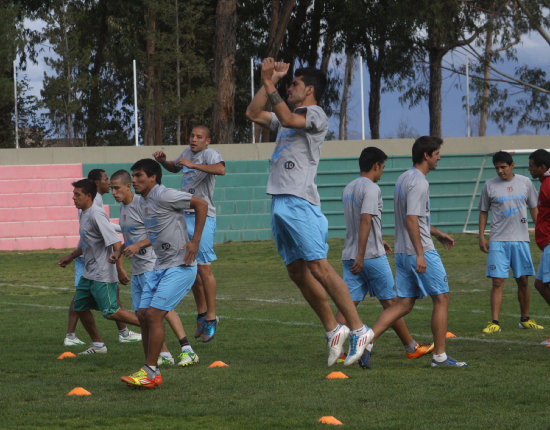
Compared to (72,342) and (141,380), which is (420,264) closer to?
(141,380)

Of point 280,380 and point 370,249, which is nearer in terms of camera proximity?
point 280,380

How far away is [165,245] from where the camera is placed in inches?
289

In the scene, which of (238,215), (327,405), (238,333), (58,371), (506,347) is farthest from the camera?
(238,215)

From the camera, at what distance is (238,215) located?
2605cm

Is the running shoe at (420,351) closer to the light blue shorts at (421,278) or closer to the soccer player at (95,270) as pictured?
the light blue shorts at (421,278)

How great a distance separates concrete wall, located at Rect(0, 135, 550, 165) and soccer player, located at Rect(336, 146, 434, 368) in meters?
17.6

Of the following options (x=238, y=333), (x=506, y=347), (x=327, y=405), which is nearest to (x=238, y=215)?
(x=238, y=333)

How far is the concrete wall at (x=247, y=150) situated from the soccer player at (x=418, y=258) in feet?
59.6

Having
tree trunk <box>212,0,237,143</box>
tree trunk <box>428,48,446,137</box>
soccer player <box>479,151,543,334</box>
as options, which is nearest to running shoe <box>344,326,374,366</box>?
soccer player <box>479,151,543,334</box>

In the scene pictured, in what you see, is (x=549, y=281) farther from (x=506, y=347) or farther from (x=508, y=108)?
(x=508, y=108)

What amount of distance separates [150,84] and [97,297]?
2762 cm

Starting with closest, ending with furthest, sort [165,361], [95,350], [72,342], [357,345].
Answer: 1. [357,345]
2. [165,361]
3. [95,350]
4. [72,342]

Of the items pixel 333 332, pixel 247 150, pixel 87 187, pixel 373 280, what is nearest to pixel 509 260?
pixel 373 280

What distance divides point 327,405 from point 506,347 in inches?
123
